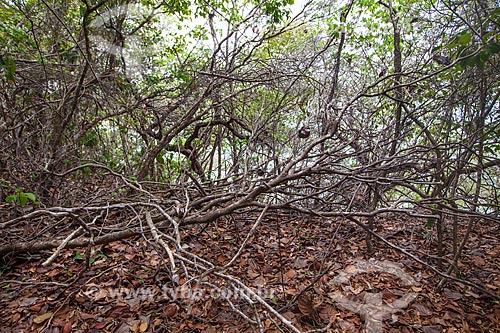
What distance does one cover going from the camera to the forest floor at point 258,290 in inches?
75.1

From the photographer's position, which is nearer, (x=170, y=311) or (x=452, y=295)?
(x=170, y=311)

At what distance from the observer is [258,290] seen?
221 centimetres

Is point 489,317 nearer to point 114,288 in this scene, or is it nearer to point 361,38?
point 114,288

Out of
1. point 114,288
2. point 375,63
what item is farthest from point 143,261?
point 375,63

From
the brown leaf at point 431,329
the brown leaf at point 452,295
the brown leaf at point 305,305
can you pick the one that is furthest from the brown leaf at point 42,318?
the brown leaf at point 452,295

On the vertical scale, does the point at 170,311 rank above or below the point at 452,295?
below

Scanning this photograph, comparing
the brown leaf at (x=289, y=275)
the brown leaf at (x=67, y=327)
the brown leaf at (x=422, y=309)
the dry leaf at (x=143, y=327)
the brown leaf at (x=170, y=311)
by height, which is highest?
the brown leaf at (x=289, y=275)

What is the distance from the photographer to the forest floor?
1907 mm

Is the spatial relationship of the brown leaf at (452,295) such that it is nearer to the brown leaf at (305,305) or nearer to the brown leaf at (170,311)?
the brown leaf at (305,305)

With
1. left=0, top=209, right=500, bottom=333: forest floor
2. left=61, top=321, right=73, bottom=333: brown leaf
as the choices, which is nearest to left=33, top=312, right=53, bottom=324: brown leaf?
left=0, top=209, right=500, bottom=333: forest floor

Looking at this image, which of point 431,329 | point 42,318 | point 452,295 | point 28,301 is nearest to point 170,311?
point 42,318

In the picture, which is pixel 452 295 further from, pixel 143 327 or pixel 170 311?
pixel 143 327

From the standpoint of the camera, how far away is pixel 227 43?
161 inches

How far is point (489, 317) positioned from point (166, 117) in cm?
386
